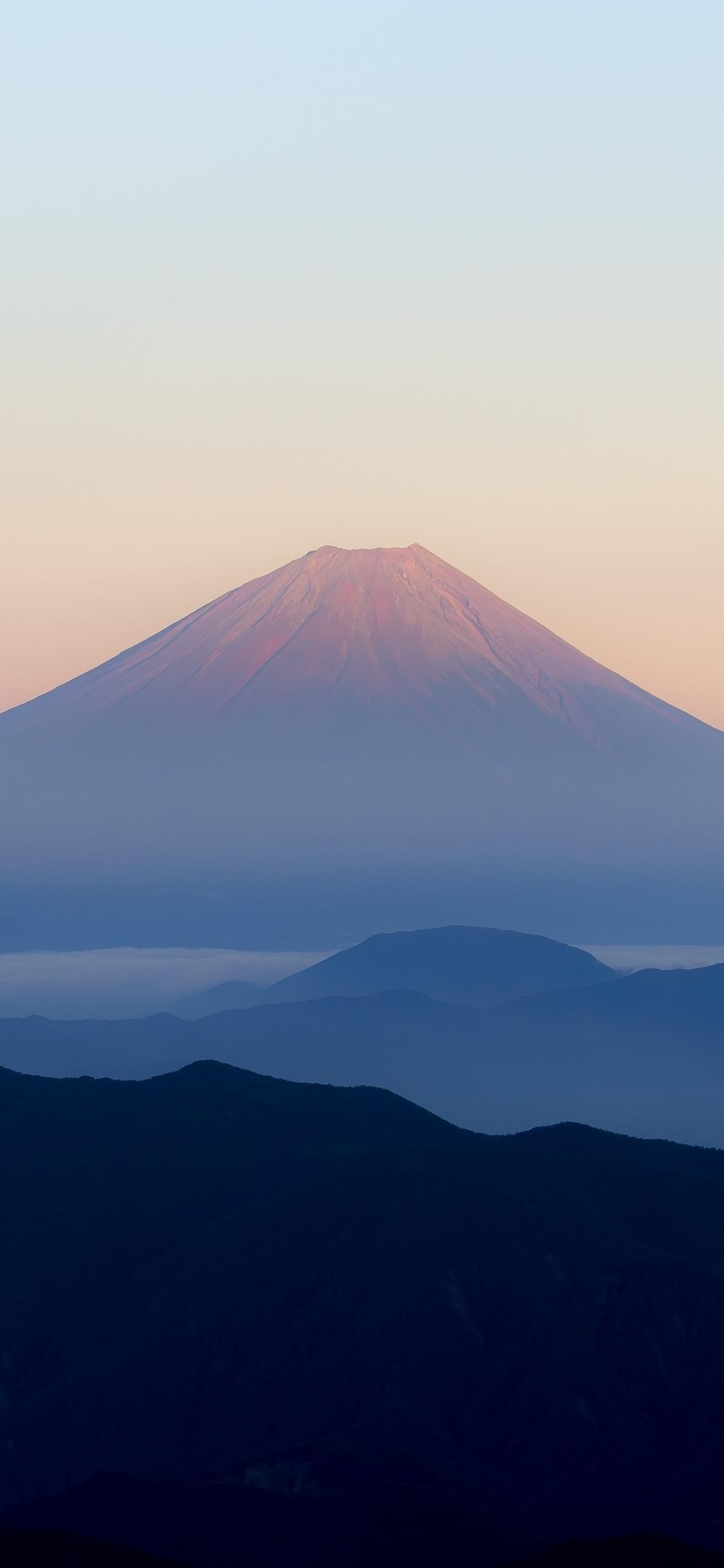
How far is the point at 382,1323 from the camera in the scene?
7769cm

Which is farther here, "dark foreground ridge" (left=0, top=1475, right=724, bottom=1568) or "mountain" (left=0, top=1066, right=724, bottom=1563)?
"mountain" (left=0, top=1066, right=724, bottom=1563)

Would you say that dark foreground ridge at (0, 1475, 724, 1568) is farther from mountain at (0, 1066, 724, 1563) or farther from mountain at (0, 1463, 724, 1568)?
mountain at (0, 1066, 724, 1563)

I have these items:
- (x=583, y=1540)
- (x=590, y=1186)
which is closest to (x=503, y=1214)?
(x=590, y=1186)

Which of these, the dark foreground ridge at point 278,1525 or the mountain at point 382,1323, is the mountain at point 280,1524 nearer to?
the dark foreground ridge at point 278,1525

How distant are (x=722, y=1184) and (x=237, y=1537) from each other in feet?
Answer: 130

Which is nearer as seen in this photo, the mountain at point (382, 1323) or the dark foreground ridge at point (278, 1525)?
the dark foreground ridge at point (278, 1525)

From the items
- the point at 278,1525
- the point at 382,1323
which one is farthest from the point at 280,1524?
the point at 382,1323

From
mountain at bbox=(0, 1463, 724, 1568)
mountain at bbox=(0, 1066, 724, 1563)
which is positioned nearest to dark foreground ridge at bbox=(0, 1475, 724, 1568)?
mountain at bbox=(0, 1463, 724, 1568)

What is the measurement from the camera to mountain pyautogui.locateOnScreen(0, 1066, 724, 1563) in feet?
231

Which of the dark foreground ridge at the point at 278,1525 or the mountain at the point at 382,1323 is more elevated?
the mountain at the point at 382,1323

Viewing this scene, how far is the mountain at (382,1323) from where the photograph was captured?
70.4 metres

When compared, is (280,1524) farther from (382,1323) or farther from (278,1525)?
(382,1323)

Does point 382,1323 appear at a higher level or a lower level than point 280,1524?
higher

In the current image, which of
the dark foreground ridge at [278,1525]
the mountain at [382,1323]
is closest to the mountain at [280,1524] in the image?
the dark foreground ridge at [278,1525]
